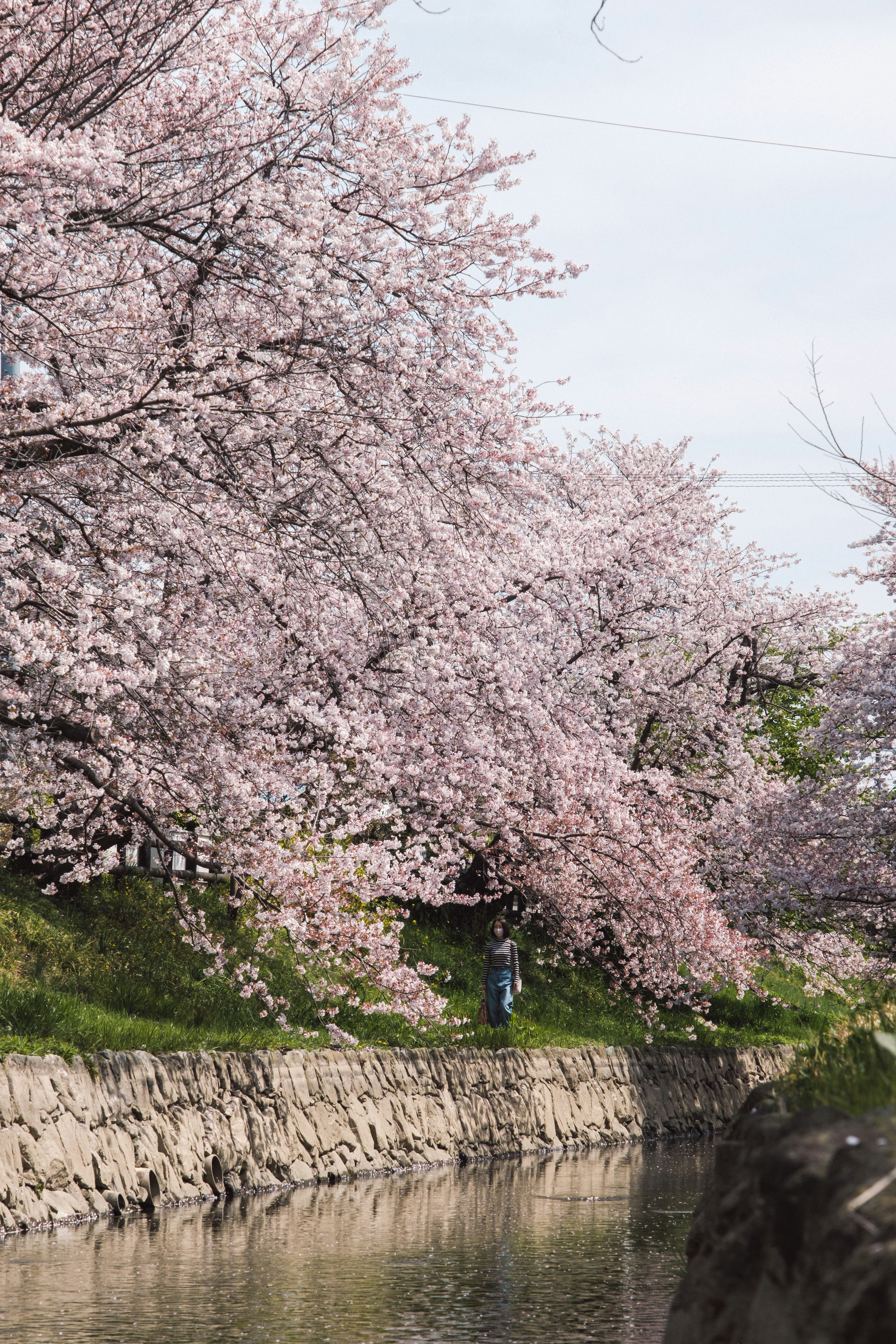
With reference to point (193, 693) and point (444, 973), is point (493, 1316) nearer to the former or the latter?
point (193, 693)

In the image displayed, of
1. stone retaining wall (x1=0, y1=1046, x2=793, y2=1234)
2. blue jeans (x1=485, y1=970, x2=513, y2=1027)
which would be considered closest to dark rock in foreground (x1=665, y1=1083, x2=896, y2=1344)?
stone retaining wall (x1=0, y1=1046, x2=793, y2=1234)

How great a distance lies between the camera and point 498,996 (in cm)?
1795

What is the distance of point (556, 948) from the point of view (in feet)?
72.9

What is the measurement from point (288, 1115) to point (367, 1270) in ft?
14.3

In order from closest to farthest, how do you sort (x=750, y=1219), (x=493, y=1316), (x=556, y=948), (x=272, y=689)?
(x=750, y=1219) < (x=493, y=1316) < (x=272, y=689) < (x=556, y=948)

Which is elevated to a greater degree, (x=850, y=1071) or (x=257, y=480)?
(x=257, y=480)

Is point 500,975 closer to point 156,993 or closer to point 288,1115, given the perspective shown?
point 288,1115

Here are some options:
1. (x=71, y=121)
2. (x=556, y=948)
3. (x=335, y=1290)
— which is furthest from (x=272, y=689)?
(x=556, y=948)

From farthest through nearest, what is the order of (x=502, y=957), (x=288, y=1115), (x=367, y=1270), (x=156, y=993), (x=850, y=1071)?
(x=502, y=957) < (x=156, y=993) < (x=288, y=1115) < (x=367, y=1270) < (x=850, y=1071)

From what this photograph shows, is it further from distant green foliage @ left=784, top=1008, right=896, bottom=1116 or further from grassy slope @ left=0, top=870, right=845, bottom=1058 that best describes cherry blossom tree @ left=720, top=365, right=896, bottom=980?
distant green foliage @ left=784, top=1008, right=896, bottom=1116

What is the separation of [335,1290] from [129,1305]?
50.8 inches

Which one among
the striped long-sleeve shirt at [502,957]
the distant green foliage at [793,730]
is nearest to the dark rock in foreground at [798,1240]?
the striped long-sleeve shirt at [502,957]

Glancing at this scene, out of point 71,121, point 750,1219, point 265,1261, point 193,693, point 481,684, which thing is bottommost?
point 265,1261

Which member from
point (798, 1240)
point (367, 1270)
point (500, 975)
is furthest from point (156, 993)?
point (798, 1240)
